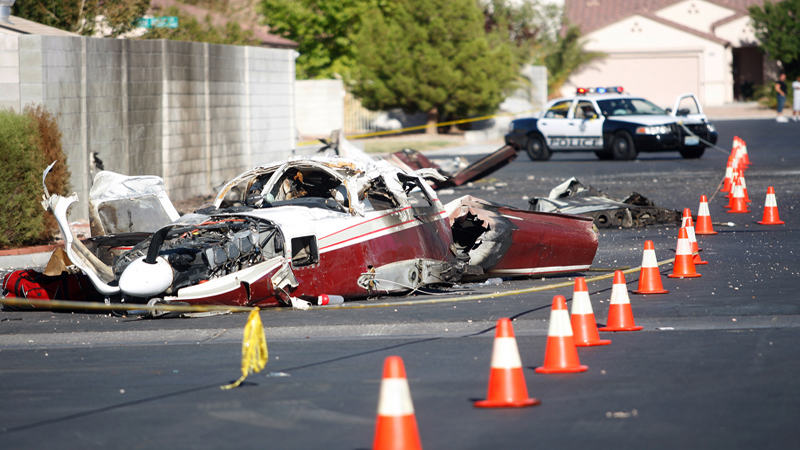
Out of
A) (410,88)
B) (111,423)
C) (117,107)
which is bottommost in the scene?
(111,423)

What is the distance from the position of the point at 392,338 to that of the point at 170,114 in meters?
11.3

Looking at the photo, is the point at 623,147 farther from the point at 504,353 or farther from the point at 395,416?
the point at 395,416

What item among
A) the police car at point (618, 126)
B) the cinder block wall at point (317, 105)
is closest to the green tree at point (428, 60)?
the cinder block wall at point (317, 105)

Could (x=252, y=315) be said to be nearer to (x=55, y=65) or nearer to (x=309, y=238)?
(x=309, y=238)

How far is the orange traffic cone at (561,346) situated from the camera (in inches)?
263

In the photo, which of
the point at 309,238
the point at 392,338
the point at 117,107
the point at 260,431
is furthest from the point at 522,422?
the point at 117,107

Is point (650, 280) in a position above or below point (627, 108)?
below

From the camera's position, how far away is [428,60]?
126 ft

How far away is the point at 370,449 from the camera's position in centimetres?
520

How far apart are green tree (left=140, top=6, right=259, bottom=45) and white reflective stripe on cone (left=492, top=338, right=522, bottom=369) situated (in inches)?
824

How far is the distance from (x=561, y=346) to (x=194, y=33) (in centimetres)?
2706

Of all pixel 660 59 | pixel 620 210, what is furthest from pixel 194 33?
pixel 660 59

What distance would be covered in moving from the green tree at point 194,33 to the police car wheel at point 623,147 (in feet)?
40.2

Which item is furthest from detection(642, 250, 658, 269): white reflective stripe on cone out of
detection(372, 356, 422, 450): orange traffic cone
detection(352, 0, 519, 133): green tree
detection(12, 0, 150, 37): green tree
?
detection(352, 0, 519, 133): green tree
